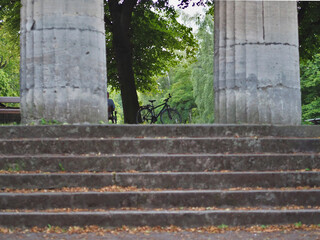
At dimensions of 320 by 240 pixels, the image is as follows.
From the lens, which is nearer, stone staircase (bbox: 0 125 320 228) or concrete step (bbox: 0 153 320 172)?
stone staircase (bbox: 0 125 320 228)

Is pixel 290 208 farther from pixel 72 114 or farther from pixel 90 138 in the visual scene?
pixel 72 114

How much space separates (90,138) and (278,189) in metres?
3.16

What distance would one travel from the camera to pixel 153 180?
6402mm

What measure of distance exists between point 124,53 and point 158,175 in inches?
446

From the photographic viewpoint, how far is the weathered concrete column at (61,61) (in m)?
8.70

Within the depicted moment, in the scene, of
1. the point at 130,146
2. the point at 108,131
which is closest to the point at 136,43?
the point at 108,131

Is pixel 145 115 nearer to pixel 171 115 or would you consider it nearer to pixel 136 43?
pixel 171 115

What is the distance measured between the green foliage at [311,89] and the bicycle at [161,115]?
16.0 meters

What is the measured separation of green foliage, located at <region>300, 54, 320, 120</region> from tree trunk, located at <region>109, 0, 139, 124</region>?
50.1ft

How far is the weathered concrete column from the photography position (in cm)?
870

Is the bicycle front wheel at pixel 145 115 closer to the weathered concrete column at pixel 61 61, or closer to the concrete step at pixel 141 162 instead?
the weathered concrete column at pixel 61 61

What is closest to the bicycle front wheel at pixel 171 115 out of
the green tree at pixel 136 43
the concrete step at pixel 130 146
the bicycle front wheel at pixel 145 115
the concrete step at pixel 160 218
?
the bicycle front wheel at pixel 145 115

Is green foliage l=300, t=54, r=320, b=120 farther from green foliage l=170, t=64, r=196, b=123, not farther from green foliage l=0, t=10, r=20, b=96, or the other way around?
green foliage l=0, t=10, r=20, b=96

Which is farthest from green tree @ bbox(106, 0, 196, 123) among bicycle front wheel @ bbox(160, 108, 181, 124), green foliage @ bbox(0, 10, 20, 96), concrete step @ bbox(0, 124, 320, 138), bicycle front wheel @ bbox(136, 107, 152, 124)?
concrete step @ bbox(0, 124, 320, 138)
